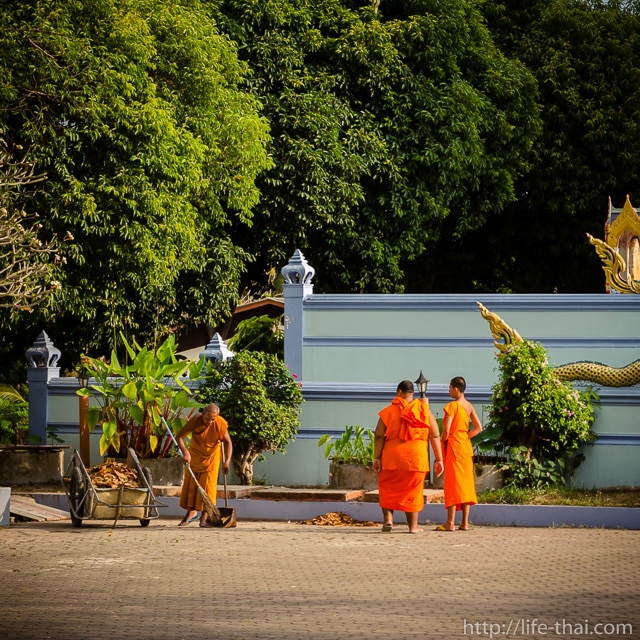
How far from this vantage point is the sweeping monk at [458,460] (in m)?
12.6

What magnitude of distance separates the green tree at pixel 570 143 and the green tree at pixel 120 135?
31.5 ft

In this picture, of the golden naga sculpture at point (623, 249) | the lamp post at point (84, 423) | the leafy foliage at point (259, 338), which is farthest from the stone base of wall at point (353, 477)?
the golden naga sculpture at point (623, 249)

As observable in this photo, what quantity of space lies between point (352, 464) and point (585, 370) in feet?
12.9

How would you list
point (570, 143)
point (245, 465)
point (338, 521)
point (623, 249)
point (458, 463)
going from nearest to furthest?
point (458, 463) → point (338, 521) → point (245, 465) → point (623, 249) → point (570, 143)

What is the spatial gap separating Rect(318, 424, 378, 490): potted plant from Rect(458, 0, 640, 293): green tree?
14405 millimetres

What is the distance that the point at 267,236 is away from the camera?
2439 cm

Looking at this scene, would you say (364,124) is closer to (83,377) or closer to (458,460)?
(83,377)

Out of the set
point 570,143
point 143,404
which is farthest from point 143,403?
point 570,143

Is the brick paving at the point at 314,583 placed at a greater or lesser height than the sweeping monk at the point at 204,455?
lesser

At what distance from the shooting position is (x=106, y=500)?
12.9 meters

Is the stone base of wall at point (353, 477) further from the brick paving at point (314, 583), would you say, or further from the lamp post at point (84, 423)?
the lamp post at point (84, 423)

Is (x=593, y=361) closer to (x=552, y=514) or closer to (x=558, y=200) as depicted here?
(x=552, y=514)

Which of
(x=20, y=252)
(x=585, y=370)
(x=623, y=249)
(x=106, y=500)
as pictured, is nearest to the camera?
(x=106, y=500)

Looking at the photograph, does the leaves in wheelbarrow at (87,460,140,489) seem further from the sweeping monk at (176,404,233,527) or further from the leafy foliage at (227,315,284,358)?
the leafy foliage at (227,315,284,358)
